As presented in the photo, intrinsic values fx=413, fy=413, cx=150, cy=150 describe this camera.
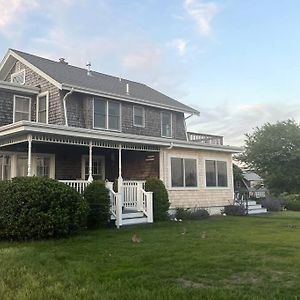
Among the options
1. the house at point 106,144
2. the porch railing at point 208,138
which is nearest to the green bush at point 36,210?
the house at point 106,144

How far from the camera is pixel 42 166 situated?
703 inches

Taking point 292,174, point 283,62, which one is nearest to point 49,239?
point 283,62

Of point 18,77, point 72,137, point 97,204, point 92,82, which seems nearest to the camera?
point 97,204

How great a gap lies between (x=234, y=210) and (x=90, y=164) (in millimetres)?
8921

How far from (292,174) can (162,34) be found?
23830 mm

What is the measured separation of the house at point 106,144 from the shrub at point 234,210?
0.36 metres

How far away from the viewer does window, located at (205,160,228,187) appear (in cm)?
2061

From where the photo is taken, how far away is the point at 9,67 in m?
21.3

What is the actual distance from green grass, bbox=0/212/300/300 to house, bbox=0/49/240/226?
5.21 meters

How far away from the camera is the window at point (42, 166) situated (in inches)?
693

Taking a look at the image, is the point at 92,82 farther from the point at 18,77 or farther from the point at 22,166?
the point at 22,166

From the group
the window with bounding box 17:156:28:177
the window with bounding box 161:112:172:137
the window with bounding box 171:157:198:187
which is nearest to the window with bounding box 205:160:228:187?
the window with bounding box 171:157:198:187

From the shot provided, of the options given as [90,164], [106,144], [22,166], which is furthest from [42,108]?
[90,164]

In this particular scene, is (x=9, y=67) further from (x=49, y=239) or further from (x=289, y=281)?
(x=289, y=281)
